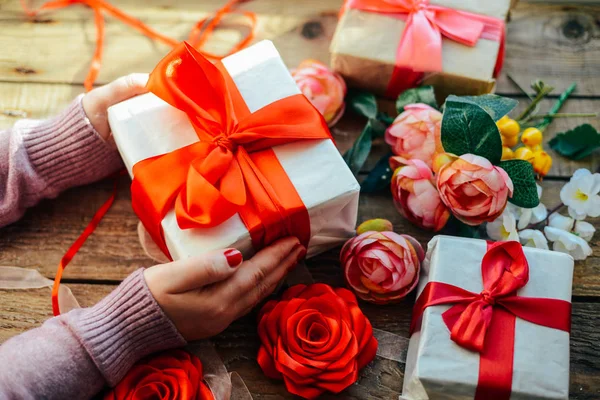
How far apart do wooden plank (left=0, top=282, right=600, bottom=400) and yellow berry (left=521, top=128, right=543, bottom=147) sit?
288 mm

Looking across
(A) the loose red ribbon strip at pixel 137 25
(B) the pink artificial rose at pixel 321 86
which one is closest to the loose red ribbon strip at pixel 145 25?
(A) the loose red ribbon strip at pixel 137 25

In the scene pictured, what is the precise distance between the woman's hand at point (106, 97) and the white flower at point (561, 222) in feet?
2.42

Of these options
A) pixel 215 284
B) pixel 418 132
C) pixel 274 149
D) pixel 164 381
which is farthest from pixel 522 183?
pixel 164 381

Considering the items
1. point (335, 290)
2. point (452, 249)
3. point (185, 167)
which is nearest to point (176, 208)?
point (185, 167)

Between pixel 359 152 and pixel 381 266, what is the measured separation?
0.25m

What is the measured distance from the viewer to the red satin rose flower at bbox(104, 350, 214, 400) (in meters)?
0.80

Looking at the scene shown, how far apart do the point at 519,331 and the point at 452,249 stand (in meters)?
0.15

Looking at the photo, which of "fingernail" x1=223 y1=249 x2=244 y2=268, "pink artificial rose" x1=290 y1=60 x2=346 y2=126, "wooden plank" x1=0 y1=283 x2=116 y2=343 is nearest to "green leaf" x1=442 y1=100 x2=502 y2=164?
"pink artificial rose" x1=290 y1=60 x2=346 y2=126

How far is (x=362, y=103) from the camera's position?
1075 millimetres

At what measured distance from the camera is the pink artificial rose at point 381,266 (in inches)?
34.1

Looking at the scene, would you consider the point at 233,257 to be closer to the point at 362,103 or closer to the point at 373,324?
the point at 373,324

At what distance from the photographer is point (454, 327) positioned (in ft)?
2.52

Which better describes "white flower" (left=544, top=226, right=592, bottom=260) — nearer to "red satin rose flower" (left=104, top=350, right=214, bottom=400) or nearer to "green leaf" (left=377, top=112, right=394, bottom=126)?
"green leaf" (left=377, top=112, right=394, bottom=126)

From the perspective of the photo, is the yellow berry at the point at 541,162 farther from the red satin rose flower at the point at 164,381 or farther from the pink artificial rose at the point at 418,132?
the red satin rose flower at the point at 164,381
